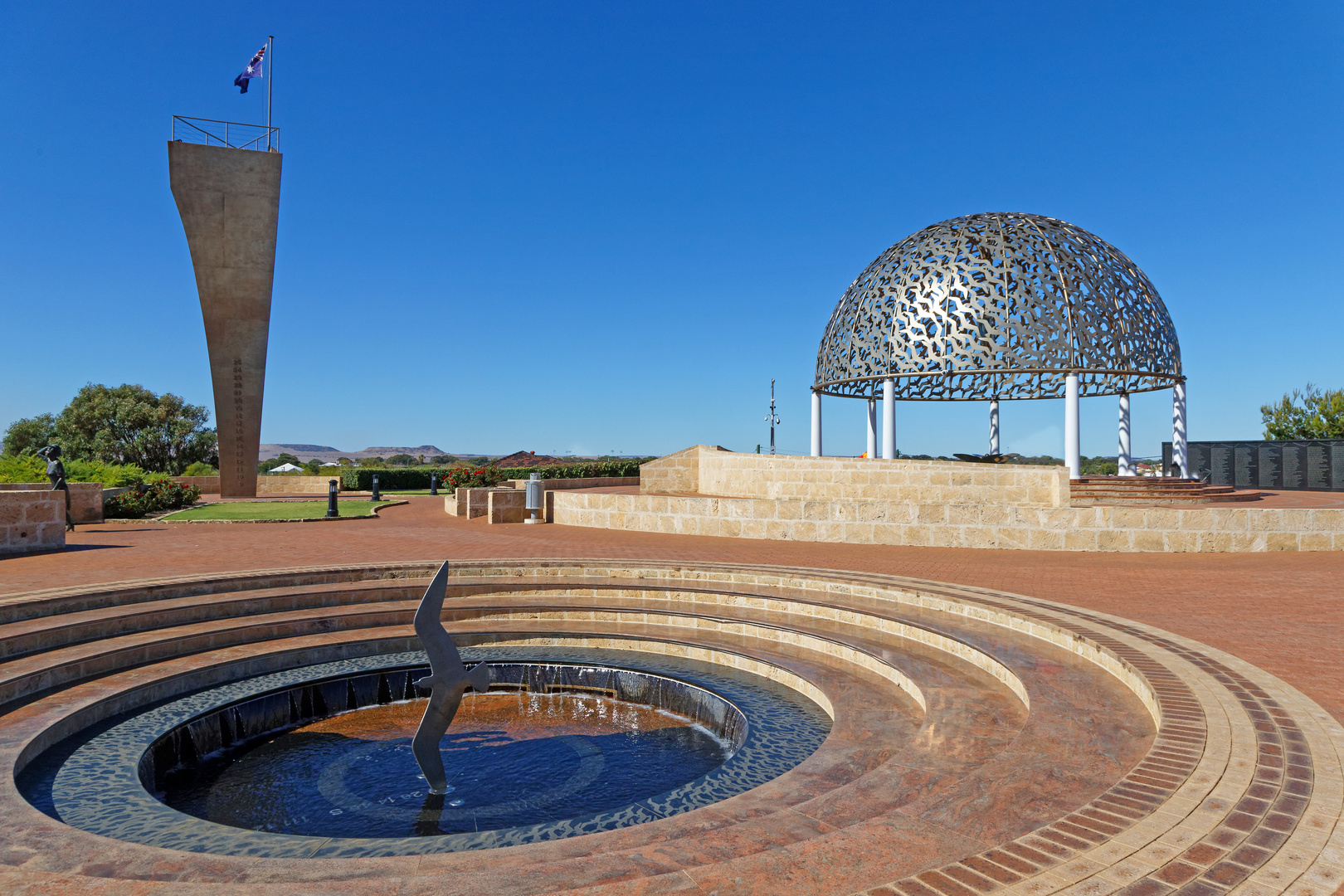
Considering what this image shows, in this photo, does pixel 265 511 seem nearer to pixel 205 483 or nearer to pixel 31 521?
pixel 31 521

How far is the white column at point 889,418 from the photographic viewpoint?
888 inches

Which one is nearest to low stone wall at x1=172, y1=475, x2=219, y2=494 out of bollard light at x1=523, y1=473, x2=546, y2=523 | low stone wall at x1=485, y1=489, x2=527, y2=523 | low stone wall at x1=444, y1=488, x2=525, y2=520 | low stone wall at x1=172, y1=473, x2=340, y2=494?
low stone wall at x1=172, y1=473, x2=340, y2=494

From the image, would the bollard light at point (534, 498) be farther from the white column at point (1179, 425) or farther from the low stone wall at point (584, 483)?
the white column at point (1179, 425)

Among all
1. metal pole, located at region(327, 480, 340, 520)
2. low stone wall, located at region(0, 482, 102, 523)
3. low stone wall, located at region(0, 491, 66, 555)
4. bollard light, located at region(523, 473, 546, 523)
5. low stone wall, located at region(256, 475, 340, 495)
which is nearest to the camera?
low stone wall, located at region(0, 491, 66, 555)

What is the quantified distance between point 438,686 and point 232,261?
1057 inches

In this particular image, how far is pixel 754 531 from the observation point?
14.9 m

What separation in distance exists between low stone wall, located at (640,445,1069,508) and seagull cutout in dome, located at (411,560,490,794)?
34.2 feet

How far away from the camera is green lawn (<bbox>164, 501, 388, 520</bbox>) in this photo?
60.4ft

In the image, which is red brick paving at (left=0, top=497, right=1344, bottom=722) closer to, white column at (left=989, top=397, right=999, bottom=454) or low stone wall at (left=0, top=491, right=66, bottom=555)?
low stone wall at (left=0, top=491, right=66, bottom=555)

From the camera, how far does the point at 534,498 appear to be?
59.7 feet

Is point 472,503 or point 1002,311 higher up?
point 1002,311

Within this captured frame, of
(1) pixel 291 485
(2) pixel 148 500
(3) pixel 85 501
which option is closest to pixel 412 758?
(3) pixel 85 501

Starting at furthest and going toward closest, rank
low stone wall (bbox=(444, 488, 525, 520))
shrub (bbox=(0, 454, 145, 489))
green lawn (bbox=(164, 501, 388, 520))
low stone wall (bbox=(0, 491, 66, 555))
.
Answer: shrub (bbox=(0, 454, 145, 489)), low stone wall (bbox=(444, 488, 525, 520)), green lawn (bbox=(164, 501, 388, 520)), low stone wall (bbox=(0, 491, 66, 555))

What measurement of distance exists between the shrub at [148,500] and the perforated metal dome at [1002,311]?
19331 millimetres
